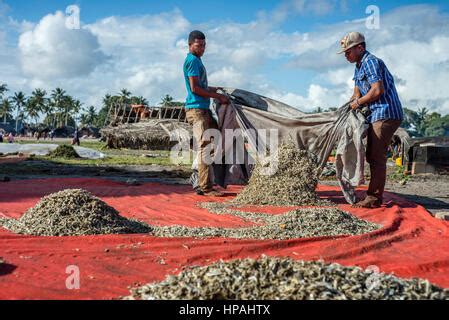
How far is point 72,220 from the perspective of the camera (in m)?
4.05

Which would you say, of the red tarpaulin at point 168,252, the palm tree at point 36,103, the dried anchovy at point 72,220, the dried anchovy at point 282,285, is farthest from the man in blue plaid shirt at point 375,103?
the palm tree at point 36,103

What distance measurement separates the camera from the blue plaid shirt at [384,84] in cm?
564

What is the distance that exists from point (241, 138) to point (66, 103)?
8471 cm

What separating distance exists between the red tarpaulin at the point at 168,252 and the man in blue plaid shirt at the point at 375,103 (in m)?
0.61

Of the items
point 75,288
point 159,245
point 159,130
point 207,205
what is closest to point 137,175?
point 207,205

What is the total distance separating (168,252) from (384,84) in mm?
3468

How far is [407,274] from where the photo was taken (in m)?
3.01

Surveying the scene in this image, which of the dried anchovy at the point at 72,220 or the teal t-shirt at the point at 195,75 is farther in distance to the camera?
the teal t-shirt at the point at 195,75

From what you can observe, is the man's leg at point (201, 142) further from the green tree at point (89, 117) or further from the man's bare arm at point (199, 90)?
the green tree at point (89, 117)

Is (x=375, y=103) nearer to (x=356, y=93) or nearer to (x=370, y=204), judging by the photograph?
(x=356, y=93)

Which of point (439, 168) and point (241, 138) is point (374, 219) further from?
point (439, 168)

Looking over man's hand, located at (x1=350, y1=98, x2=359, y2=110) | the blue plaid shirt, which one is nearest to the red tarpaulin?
the blue plaid shirt

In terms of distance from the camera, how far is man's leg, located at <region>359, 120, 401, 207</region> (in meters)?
5.72
